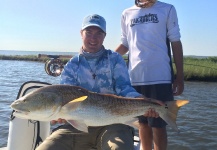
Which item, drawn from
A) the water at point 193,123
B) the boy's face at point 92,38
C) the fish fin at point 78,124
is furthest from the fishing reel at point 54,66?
the water at point 193,123

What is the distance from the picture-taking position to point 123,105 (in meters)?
3.47

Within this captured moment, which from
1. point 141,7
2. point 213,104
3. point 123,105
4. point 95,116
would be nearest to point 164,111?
point 123,105

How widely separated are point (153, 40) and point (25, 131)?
2.09m

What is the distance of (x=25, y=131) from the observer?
14.0 feet

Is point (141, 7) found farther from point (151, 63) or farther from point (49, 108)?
point (49, 108)

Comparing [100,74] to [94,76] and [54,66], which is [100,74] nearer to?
[94,76]

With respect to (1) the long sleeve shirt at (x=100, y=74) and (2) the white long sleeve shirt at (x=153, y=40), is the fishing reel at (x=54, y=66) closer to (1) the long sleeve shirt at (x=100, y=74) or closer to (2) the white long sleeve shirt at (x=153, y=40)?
(1) the long sleeve shirt at (x=100, y=74)

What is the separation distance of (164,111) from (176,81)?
0.90 m

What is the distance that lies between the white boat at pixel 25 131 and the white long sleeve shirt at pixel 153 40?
140 centimetres

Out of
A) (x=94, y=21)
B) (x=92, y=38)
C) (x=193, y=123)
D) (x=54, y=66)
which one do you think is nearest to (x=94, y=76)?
(x=92, y=38)

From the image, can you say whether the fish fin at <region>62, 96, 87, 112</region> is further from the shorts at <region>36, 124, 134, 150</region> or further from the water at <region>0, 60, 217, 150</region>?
the water at <region>0, 60, 217, 150</region>

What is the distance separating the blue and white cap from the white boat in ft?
3.53

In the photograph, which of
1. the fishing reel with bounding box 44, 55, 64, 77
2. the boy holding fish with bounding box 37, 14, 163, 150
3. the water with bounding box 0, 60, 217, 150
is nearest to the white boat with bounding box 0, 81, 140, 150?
the boy holding fish with bounding box 37, 14, 163, 150

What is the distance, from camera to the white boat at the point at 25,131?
422 centimetres
